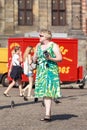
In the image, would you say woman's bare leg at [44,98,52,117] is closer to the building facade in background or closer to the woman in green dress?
the woman in green dress

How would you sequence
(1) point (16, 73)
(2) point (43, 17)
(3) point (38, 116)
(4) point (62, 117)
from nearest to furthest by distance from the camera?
1. (4) point (62, 117)
2. (3) point (38, 116)
3. (1) point (16, 73)
4. (2) point (43, 17)

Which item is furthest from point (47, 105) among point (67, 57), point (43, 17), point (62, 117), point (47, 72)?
point (43, 17)

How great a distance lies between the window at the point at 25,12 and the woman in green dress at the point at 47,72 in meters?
26.9

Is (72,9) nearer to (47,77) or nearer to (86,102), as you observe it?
(86,102)

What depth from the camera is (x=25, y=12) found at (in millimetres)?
37438

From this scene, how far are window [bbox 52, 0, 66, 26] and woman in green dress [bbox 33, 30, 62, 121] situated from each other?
27.3m

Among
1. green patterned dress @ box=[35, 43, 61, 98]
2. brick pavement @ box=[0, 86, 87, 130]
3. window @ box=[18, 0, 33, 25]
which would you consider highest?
window @ box=[18, 0, 33, 25]

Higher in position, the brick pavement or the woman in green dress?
the woman in green dress

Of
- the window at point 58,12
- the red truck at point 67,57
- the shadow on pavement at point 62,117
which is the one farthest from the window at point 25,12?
the shadow on pavement at point 62,117

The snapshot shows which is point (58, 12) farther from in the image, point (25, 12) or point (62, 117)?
point (62, 117)

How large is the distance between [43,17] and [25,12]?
1.28 metres

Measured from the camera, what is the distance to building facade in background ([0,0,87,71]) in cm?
3694

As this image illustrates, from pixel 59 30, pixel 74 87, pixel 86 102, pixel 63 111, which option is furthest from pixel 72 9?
pixel 63 111

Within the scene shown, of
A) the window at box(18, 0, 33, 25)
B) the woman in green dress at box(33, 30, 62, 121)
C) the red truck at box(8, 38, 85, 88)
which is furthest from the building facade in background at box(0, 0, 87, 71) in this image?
the woman in green dress at box(33, 30, 62, 121)
